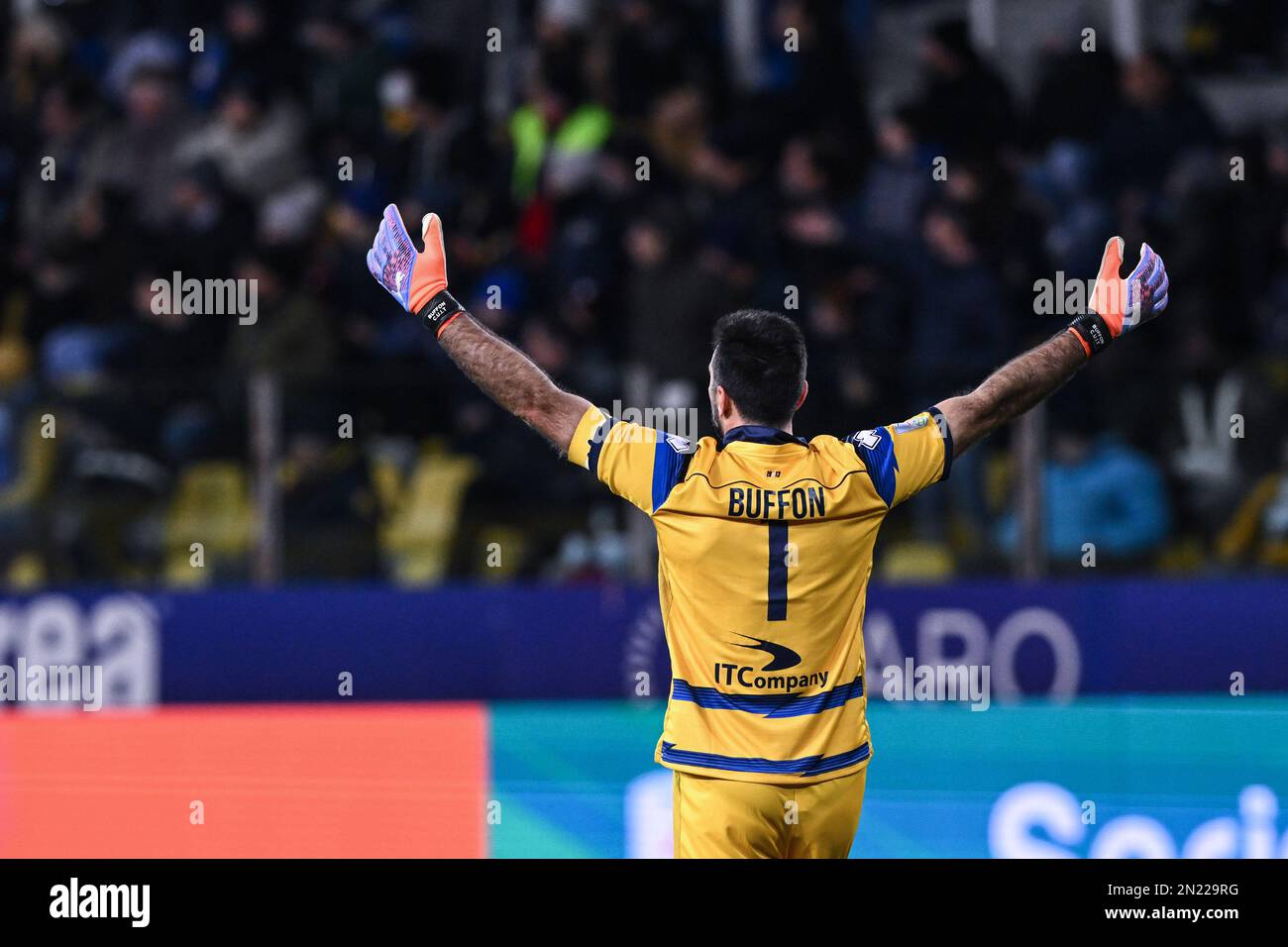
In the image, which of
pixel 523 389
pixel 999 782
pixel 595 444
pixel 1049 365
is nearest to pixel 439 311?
pixel 523 389

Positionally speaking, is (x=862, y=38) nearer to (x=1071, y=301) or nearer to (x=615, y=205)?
(x=615, y=205)

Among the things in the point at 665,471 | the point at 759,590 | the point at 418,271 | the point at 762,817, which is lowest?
the point at 762,817

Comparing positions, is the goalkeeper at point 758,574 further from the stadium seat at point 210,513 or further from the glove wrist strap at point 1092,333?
the stadium seat at point 210,513

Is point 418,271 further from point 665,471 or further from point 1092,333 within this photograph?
point 1092,333

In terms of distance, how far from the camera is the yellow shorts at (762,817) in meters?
5.05

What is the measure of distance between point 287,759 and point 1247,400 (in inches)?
202

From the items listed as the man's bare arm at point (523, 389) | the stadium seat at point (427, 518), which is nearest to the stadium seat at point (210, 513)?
the stadium seat at point (427, 518)

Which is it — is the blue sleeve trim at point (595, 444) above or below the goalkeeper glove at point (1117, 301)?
below

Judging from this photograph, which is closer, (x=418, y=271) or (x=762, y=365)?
(x=762, y=365)

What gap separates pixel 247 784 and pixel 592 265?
4836mm

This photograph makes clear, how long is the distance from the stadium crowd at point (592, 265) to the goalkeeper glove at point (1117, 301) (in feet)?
15.1

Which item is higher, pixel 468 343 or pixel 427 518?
pixel 468 343

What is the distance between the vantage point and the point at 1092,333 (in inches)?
216
